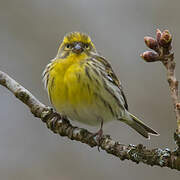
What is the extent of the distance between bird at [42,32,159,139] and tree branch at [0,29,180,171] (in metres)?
0.44

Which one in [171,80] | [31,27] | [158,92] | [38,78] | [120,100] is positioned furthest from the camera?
[31,27]

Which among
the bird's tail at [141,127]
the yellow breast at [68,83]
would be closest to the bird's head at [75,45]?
the yellow breast at [68,83]

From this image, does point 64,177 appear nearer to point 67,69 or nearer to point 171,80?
point 67,69

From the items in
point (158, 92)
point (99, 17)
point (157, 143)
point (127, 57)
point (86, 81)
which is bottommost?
point (86, 81)

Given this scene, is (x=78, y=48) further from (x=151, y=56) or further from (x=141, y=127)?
(x=151, y=56)

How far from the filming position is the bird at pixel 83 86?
402 cm

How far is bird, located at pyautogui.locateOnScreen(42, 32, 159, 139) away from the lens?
4020 mm

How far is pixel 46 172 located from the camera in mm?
5363

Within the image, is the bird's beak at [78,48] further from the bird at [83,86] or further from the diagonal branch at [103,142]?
the diagonal branch at [103,142]

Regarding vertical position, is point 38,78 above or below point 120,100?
above

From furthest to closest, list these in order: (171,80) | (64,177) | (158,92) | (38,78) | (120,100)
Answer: (38,78) → (158,92) → (64,177) → (120,100) → (171,80)


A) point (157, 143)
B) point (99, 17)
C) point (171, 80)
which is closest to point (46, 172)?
point (157, 143)

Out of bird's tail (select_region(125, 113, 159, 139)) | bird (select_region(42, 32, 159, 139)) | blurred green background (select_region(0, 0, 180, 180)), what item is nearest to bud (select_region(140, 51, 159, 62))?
bird (select_region(42, 32, 159, 139))

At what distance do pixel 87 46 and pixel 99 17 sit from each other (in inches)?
107
